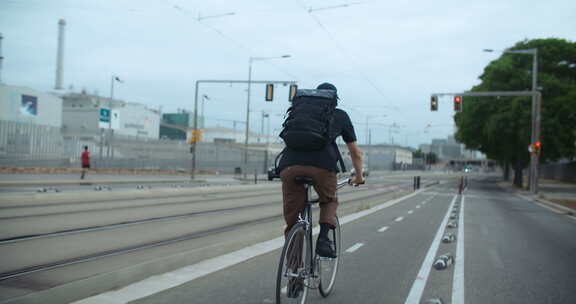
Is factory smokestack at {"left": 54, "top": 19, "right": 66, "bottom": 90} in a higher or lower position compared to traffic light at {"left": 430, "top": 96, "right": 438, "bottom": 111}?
higher

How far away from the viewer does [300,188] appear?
3814 mm

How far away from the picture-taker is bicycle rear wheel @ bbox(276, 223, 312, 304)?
3.43m

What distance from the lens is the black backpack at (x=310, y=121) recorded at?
12.0ft

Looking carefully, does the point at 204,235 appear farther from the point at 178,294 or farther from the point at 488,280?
the point at 488,280

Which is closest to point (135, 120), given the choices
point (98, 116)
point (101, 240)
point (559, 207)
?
point (98, 116)

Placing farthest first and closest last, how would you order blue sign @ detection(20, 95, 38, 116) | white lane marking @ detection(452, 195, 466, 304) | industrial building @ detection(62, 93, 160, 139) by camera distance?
industrial building @ detection(62, 93, 160, 139)
blue sign @ detection(20, 95, 38, 116)
white lane marking @ detection(452, 195, 466, 304)

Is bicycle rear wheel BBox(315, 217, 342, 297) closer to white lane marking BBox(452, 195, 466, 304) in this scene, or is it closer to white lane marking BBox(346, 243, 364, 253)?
white lane marking BBox(452, 195, 466, 304)

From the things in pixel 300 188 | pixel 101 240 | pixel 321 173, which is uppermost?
pixel 321 173

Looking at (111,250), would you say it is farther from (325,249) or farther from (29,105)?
(29,105)

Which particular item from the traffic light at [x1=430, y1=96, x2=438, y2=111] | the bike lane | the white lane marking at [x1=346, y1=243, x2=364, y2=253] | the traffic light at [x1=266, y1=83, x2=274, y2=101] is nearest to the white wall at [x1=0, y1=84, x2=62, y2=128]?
the traffic light at [x1=266, y1=83, x2=274, y2=101]

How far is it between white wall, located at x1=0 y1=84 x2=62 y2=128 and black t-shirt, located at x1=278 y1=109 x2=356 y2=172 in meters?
51.3

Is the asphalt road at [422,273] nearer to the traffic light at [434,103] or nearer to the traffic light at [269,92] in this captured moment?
the traffic light at [434,103]

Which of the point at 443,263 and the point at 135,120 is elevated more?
the point at 135,120

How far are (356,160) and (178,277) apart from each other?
2.21 m
